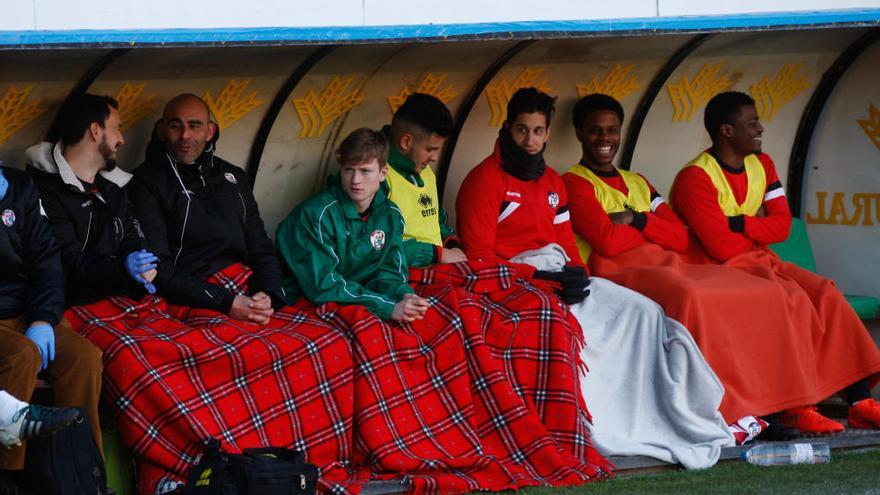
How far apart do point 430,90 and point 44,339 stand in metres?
2.66

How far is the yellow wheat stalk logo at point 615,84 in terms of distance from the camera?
25.7ft

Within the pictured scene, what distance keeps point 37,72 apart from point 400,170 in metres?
1.61

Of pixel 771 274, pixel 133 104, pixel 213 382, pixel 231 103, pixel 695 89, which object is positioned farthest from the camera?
pixel 695 89

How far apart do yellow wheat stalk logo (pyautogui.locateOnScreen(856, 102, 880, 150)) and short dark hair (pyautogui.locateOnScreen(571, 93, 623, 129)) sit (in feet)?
4.73

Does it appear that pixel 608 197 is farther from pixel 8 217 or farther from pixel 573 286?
pixel 8 217

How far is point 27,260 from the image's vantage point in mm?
5500

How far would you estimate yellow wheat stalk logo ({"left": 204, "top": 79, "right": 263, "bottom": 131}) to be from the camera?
22.1 feet

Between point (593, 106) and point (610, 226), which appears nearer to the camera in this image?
point (610, 226)

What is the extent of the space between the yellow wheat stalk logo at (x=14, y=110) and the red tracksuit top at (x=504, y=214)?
1978mm

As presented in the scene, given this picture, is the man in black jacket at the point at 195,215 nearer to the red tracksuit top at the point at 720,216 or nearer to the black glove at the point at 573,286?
the black glove at the point at 573,286

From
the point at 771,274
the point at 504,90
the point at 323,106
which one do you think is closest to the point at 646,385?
the point at 771,274

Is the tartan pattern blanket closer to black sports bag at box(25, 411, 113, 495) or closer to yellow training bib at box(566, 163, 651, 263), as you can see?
black sports bag at box(25, 411, 113, 495)

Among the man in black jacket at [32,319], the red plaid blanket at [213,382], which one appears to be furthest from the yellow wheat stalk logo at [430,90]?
the man in black jacket at [32,319]

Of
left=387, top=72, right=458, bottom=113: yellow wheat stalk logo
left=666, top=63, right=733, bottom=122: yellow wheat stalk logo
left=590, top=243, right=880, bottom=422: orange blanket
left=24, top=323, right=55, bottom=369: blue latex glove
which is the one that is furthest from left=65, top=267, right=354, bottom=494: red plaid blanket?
left=666, top=63, right=733, bottom=122: yellow wheat stalk logo
